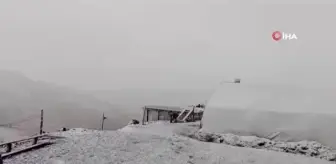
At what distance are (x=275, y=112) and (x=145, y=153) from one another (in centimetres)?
761

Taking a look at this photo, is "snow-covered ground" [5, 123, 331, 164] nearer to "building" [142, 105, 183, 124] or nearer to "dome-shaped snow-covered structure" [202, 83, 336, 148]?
"dome-shaped snow-covered structure" [202, 83, 336, 148]

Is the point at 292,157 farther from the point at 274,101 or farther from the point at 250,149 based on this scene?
the point at 274,101

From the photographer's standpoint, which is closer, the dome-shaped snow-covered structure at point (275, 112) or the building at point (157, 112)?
the dome-shaped snow-covered structure at point (275, 112)

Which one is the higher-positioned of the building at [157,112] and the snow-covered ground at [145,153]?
the building at [157,112]

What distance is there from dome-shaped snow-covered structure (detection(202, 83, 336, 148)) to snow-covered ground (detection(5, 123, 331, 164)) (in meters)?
1.98

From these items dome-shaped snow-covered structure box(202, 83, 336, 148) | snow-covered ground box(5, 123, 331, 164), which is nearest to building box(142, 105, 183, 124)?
dome-shaped snow-covered structure box(202, 83, 336, 148)

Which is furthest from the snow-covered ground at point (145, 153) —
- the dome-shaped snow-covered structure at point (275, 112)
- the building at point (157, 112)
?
the building at point (157, 112)

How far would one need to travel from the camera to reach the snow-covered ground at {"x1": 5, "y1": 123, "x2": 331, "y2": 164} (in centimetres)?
1113

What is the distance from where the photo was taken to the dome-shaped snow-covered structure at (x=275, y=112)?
546 inches

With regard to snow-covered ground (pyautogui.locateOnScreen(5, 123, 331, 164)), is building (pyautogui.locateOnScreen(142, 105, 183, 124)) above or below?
above

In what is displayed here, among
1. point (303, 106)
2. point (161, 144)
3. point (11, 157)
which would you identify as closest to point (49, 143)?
point (11, 157)

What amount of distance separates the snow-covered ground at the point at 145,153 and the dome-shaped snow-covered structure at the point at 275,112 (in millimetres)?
1984

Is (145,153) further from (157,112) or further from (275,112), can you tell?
(157,112)

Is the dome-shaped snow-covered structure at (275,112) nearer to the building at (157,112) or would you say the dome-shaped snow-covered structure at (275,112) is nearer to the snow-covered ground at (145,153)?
the snow-covered ground at (145,153)
